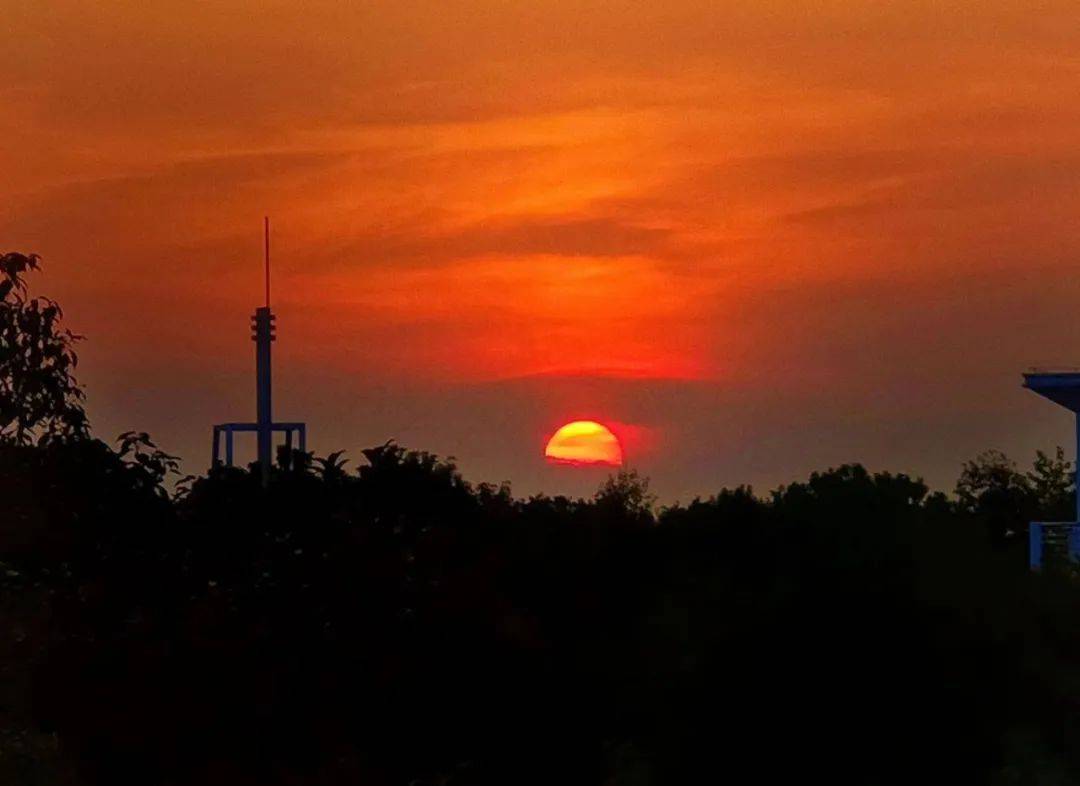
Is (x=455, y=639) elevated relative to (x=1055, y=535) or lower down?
lower down

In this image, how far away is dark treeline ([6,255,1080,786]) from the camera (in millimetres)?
16531

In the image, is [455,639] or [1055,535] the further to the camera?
[1055,535]

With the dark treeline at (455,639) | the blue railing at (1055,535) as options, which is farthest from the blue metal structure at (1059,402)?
the dark treeline at (455,639)

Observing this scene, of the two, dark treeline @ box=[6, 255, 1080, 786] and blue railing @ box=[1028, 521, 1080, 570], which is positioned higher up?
blue railing @ box=[1028, 521, 1080, 570]

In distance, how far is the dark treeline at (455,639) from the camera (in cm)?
1653

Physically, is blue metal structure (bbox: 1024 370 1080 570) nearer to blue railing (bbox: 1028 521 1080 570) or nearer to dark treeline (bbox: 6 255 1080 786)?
blue railing (bbox: 1028 521 1080 570)

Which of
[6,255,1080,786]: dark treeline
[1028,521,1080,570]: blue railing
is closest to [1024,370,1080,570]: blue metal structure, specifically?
[1028,521,1080,570]: blue railing

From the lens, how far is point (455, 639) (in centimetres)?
1733

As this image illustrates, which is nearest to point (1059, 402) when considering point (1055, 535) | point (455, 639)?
point (1055, 535)

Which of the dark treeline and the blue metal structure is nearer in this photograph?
→ the dark treeline

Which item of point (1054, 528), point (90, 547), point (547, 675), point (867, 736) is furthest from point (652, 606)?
point (1054, 528)

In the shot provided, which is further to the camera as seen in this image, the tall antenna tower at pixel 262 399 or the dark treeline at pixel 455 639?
the tall antenna tower at pixel 262 399

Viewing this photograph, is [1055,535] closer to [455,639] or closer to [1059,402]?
[1059,402]

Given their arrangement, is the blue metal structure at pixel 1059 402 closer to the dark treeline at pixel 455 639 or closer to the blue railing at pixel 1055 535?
the blue railing at pixel 1055 535
